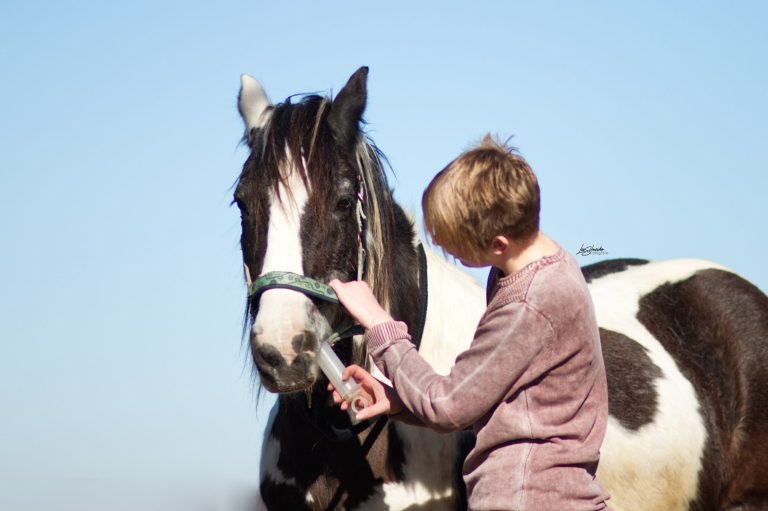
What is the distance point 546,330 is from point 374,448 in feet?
4.28

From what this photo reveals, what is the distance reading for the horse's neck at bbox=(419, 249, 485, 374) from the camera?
12.9 feet

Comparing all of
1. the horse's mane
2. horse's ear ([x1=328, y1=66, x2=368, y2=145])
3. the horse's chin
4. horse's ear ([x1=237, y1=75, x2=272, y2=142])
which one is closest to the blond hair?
the horse's chin

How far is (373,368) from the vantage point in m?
3.76

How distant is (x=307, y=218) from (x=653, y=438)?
1877 millimetres

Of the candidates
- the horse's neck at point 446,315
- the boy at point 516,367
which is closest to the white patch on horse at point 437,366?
the horse's neck at point 446,315

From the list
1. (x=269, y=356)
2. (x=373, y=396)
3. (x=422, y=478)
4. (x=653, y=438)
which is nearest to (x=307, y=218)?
(x=269, y=356)

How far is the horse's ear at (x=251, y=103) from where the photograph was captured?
162 inches

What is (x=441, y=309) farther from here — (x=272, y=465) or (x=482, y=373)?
(x=482, y=373)

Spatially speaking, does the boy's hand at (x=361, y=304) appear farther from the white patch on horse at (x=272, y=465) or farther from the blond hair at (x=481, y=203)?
the white patch on horse at (x=272, y=465)

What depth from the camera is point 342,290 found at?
9.70 feet

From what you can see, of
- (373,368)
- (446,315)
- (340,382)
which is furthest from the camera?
(446,315)

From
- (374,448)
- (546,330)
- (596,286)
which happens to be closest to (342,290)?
(546,330)

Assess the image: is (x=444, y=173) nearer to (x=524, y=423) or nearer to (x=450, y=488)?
(x=524, y=423)

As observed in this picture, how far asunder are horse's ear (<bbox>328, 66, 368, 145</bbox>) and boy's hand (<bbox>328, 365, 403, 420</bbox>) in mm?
1152
